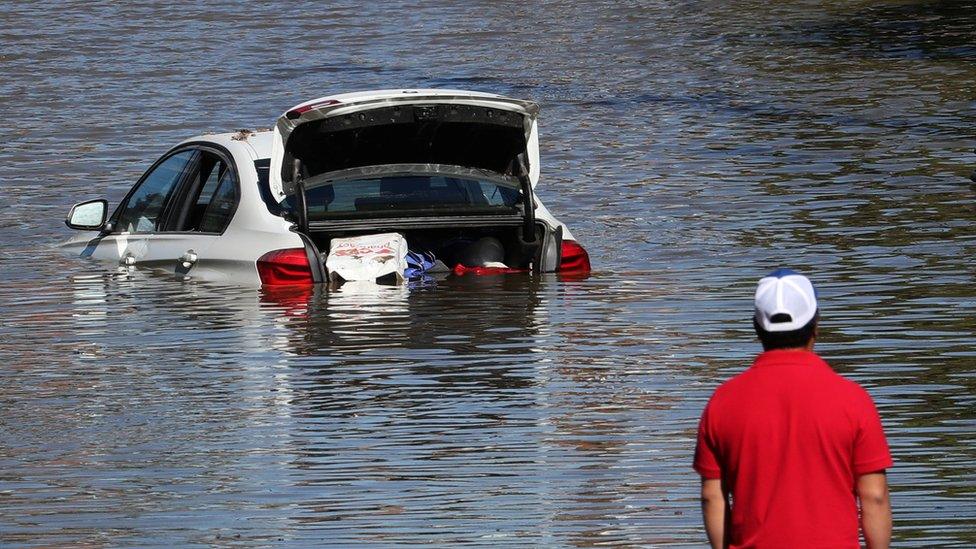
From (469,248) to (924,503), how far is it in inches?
249

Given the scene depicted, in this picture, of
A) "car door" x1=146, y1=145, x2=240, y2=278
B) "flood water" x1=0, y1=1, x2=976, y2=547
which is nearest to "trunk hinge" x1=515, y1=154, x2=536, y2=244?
"flood water" x1=0, y1=1, x2=976, y2=547

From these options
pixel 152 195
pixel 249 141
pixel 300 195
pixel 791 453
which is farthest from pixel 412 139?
pixel 791 453

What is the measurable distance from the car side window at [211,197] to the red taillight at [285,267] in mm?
522

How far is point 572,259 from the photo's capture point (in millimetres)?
13188

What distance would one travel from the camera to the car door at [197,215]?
42.6ft

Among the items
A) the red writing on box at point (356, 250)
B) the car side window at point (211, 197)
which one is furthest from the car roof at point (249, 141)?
the red writing on box at point (356, 250)

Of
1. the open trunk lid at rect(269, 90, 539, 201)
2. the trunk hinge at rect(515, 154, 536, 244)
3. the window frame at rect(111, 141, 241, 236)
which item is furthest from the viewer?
the window frame at rect(111, 141, 241, 236)

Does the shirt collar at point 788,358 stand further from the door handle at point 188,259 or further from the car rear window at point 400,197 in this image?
the door handle at point 188,259

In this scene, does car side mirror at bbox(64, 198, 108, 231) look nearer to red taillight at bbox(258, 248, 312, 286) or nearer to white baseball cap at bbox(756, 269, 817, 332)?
red taillight at bbox(258, 248, 312, 286)

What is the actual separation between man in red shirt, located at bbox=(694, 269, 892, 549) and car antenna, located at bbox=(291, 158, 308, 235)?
7.30 metres

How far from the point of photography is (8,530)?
23.7 ft

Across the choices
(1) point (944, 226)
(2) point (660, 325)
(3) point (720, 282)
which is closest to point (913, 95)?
(1) point (944, 226)

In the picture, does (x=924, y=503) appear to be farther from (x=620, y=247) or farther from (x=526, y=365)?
(x=620, y=247)

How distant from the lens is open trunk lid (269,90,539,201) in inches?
484
